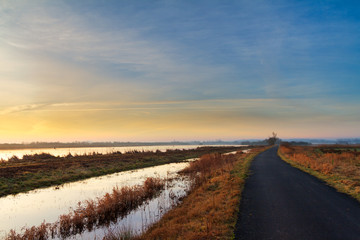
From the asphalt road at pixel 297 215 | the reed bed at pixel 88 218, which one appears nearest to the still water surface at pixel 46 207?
the reed bed at pixel 88 218

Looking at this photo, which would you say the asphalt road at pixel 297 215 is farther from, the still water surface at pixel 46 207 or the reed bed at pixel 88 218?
the reed bed at pixel 88 218

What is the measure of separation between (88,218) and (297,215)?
11.0 m

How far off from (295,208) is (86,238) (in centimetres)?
1045

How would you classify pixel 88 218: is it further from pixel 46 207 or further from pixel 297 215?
pixel 297 215

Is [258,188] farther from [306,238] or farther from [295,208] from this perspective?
[306,238]

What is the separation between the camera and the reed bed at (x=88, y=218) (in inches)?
416

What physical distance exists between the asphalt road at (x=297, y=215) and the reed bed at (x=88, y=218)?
7713 mm

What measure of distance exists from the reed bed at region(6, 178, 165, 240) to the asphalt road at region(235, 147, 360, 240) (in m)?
7.71

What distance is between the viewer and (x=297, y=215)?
33.6ft

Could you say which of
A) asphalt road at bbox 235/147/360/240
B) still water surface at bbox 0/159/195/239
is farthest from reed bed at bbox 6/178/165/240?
asphalt road at bbox 235/147/360/240

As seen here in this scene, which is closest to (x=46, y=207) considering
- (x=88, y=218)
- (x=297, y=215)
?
(x=88, y=218)

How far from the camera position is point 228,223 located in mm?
9602

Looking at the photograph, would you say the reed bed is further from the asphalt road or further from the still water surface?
the asphalt road

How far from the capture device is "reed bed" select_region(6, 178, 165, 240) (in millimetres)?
10562
